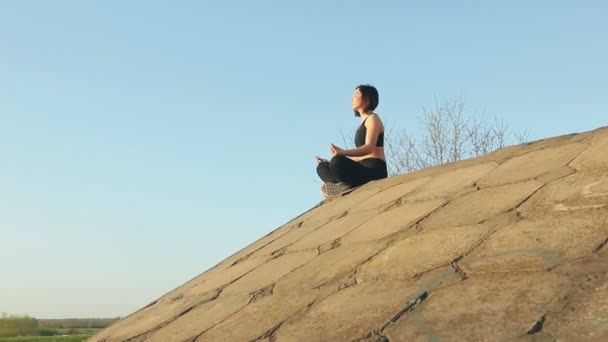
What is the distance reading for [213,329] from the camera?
335cm

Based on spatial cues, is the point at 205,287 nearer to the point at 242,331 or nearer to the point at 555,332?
the point at 242,331

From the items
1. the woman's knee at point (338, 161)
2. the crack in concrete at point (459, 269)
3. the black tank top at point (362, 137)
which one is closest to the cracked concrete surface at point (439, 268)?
the crack in concrete at point (459, 269)

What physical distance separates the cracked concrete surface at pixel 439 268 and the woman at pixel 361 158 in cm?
49

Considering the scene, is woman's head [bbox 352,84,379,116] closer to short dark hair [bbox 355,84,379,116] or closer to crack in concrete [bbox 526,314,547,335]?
short dark hair [bbox 355,84,379,116]

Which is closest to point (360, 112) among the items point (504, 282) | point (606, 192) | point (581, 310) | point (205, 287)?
point (205, 287)

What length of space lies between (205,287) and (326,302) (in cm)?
154

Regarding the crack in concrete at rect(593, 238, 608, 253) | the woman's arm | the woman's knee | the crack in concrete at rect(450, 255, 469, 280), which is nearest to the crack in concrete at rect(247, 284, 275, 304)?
the crack in concrete at rect(450, 255, 469, 280)

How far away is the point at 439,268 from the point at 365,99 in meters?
2.82

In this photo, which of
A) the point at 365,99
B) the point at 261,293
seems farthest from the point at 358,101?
the point at 261,293

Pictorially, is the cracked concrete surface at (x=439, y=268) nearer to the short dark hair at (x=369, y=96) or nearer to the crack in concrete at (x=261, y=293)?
the crack in concrete at (x=261, y=293)

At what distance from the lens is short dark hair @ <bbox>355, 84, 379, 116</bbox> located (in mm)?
5566

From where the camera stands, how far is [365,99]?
5.56 meters

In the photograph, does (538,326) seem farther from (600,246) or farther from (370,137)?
(370,137)

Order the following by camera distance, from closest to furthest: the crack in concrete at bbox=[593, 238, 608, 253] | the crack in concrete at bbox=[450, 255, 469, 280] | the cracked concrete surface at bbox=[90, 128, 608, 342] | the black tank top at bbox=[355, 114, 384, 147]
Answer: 1. the cracked concrete surface at bbox=[90, 128, 608, 342]
2. the crack in concrete at bbox=[593, 238, 608, 253]
3. the crack in concrete at bbox=[450, 255, 469, 280]
4. the black tank top at bbox=[355, 114, 384, 147]
